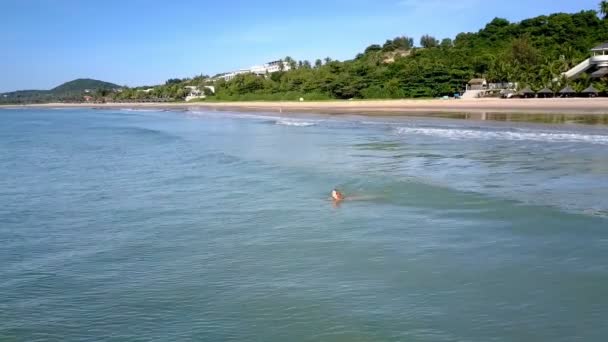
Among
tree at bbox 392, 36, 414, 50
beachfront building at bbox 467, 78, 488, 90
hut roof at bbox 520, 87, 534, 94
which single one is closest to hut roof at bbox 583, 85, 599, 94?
hut roof at bbox 520, 87, 534, 94

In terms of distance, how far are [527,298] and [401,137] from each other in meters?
21.9

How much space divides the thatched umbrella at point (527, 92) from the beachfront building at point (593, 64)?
6.06m

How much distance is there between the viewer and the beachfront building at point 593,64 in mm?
61250

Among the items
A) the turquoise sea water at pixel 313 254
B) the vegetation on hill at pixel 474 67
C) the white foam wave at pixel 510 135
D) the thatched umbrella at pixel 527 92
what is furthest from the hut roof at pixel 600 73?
the turquoise sea water at pixel 313 254

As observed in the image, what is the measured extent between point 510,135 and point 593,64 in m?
43.8

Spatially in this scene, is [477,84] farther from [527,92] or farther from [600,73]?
[600,73]

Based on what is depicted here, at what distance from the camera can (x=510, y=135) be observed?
26.6m

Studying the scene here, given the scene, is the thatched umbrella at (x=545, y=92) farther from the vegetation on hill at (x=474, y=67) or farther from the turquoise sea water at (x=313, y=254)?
the turquoise sea water at (x=313, y=254)

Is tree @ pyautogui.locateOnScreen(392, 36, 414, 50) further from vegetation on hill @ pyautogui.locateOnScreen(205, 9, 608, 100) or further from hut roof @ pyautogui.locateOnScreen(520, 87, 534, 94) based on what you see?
hut roof @ pyautogui.locateOnScreen(520, 87, 534, 94)

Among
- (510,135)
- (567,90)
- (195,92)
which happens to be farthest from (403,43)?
(510,135)

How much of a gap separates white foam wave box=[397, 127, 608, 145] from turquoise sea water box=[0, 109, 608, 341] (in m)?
5.66

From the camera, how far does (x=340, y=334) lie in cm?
581

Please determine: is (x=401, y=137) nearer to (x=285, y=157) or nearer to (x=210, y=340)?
(x=285, y=157)

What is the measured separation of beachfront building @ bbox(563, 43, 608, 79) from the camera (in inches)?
2411
